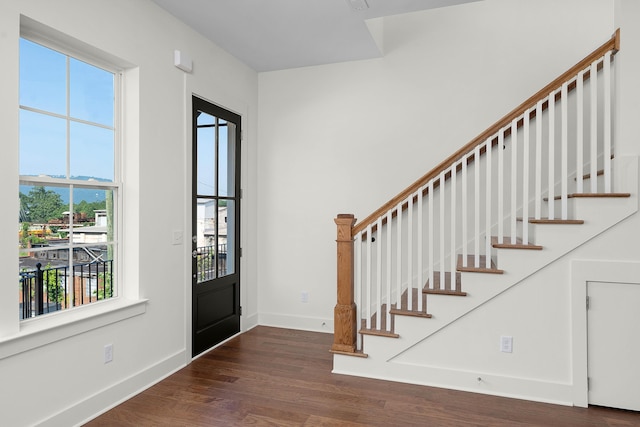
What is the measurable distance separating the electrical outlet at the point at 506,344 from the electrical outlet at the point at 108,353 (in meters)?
2.70

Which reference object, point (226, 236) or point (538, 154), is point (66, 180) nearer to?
point (226, 236)

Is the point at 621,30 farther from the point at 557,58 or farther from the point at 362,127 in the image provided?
the point at 362,127

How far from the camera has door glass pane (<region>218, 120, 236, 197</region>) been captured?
395 cm

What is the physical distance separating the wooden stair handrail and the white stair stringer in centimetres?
67

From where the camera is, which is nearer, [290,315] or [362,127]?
[362,127]

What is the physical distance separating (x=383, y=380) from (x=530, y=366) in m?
1.05

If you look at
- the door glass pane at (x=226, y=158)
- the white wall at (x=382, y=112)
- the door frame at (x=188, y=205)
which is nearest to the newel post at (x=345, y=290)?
the white wall at (x=382, y=112)

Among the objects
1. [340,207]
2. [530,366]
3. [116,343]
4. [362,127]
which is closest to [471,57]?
[362,127]

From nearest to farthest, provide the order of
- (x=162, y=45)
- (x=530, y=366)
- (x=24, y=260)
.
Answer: (x=24, y=260) < (x=530, y=366) < (x=162, y=45)

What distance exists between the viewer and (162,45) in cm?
311

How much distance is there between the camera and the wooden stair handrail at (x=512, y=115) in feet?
8.93

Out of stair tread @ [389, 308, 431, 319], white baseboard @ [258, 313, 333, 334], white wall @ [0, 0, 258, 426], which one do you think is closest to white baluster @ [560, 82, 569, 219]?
stair tread @ [389, 308, 431, 319]

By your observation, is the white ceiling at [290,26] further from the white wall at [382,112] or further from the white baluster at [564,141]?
the white baluster at [564,141]

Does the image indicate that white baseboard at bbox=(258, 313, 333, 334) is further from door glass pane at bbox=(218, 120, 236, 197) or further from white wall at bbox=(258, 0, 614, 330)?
door glass pane at bbox=(218, 120, 236, 197)
